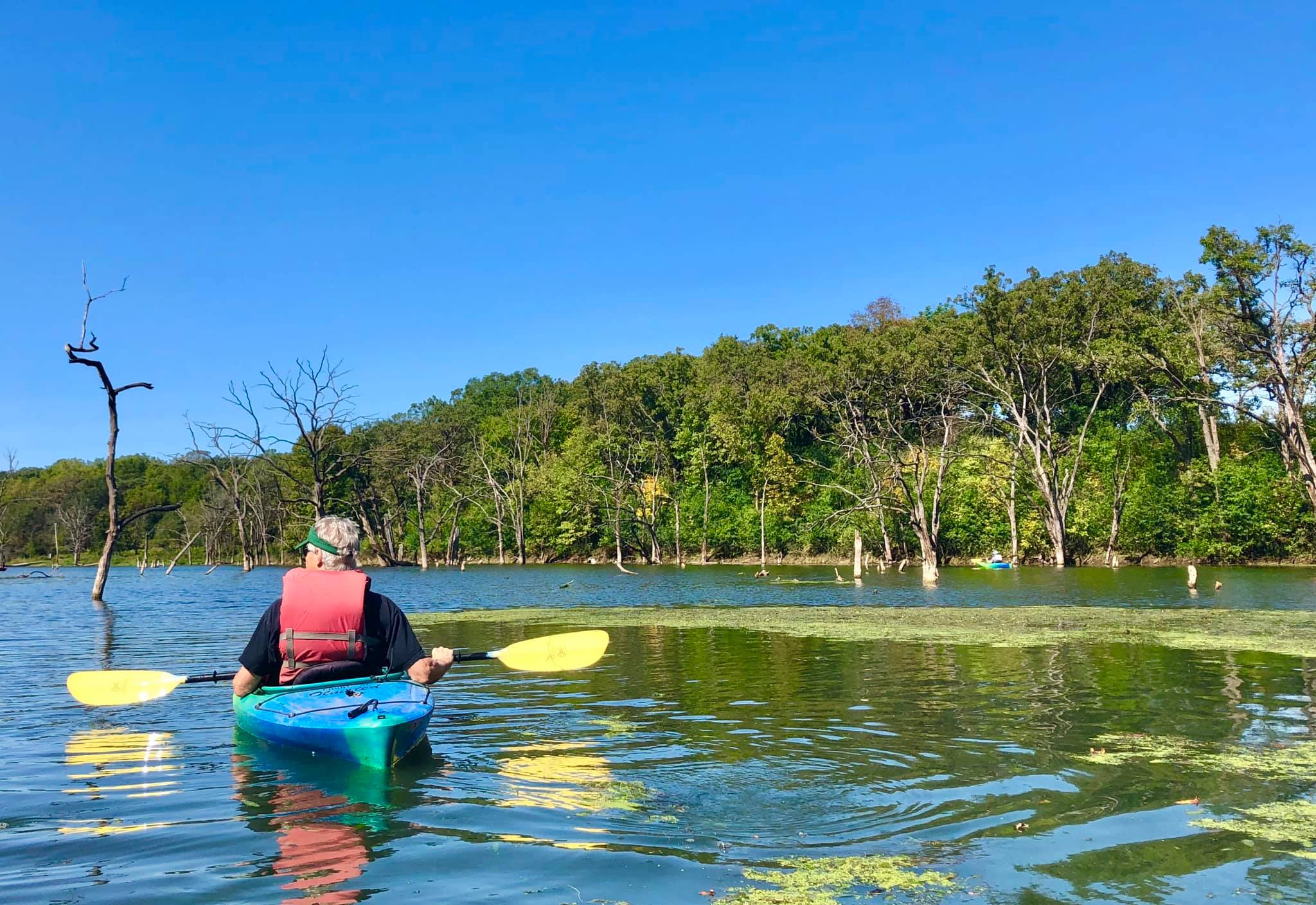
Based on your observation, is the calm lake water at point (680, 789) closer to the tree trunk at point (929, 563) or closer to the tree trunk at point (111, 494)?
the tree trunk at point (111, 494)

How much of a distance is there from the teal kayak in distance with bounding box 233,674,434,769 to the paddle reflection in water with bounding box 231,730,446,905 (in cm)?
14

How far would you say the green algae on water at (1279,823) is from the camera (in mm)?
5441

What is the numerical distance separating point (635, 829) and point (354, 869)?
1.63m

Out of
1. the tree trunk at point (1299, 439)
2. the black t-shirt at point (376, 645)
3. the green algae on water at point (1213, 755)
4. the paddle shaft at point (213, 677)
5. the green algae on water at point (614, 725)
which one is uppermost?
the tree trunk at point (1299, 439)

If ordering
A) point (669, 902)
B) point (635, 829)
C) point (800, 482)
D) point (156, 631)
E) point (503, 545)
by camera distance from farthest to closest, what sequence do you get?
point (503, 545)
point (800, 482)
point (156, 631)
point (635, 829)
point (669, 902)

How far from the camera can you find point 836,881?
490cm

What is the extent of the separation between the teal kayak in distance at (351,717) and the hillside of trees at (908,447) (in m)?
34.0

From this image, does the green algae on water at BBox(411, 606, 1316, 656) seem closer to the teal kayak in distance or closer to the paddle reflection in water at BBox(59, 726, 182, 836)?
the teal kayak in distance

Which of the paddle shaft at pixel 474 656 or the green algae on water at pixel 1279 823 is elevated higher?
the paddle shaft at pixel 474 656

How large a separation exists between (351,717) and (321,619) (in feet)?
2.69

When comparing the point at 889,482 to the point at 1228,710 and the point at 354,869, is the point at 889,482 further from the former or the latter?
the point at 354,869

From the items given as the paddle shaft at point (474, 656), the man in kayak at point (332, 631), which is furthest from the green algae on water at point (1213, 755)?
the man in kayak at point (332, 631)

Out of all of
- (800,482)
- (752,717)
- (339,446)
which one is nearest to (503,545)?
(339,446)

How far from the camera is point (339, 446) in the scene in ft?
237
